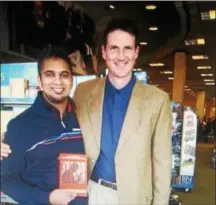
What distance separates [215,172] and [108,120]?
70 cm

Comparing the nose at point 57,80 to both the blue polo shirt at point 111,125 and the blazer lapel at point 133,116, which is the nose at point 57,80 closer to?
the blue polo shirt at point 111,125

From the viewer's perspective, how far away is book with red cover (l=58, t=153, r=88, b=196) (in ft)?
4.24

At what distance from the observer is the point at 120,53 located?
1271 mm

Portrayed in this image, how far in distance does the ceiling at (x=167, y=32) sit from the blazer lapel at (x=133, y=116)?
0.11m

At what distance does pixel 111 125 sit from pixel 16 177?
465 mm

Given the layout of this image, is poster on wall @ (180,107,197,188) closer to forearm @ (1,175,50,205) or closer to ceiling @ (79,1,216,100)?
ceiling @ (79,1,216,100)

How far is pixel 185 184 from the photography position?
5.16 ft

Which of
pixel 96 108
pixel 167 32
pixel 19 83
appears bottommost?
pixel 96 108

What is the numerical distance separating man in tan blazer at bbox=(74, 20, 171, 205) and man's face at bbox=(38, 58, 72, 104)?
0.19 feet

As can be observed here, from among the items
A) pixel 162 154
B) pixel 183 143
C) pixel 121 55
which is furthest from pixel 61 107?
pixel 183 143

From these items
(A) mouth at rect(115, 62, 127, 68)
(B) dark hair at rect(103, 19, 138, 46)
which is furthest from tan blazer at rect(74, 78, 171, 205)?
(B) dark hair at rect(103, 19, 138, 46)

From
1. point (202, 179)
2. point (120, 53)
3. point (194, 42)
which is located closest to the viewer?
point (120, 53)

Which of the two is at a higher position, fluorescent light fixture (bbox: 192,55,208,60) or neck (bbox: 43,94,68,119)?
fluorescent light fixture (bbox: 192,55,208,60)

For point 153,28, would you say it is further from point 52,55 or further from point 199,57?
point 52,55
